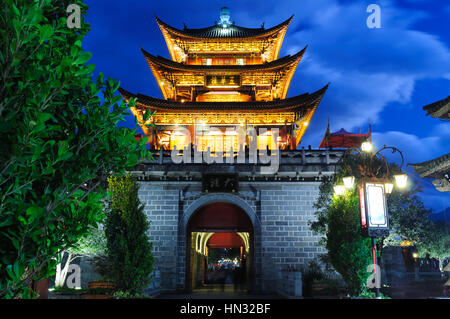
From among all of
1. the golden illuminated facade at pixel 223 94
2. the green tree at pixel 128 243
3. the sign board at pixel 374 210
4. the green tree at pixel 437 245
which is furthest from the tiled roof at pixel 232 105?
the green tree at pixel 437 245

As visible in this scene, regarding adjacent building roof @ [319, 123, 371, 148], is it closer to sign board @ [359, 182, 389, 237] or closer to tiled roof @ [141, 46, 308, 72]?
tiled roof @ [141, 46, 308, 72]

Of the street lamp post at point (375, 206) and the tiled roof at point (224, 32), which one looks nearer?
the street lamp post at point (375, 206)

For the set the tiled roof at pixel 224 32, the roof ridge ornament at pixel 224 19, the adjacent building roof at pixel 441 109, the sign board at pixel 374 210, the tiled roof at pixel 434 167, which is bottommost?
the sign board at pixel 374 210

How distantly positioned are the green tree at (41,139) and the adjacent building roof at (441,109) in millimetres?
14501

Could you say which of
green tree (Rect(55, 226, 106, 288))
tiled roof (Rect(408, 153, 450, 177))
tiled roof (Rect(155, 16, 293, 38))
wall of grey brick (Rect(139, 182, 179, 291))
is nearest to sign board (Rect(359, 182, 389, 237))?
tiled roof (Rect(408, 153, 450, 177))

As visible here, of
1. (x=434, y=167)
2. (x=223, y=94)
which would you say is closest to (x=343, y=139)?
(x=434, y=167)

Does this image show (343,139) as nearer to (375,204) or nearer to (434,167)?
(434,167)

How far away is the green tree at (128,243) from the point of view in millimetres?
11141

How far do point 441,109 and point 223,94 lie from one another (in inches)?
537

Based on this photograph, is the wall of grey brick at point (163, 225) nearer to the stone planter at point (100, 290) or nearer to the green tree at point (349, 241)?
the stone planter at point (100, 290)

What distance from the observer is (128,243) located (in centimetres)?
1147

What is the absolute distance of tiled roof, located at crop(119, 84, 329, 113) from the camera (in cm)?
1984

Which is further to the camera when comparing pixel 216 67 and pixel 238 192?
pixel 216 67
